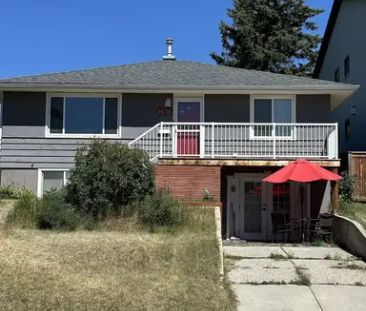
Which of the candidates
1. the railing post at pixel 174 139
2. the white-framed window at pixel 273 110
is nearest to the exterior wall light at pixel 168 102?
the railing post at pixel 174 139

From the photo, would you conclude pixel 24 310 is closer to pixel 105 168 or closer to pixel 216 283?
pixel 216 283

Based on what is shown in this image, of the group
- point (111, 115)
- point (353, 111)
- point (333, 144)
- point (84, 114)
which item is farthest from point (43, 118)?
point (353, 111)

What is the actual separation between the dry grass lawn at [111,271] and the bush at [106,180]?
1.17 meters

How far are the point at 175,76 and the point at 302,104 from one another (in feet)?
14.9

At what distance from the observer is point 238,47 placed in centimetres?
3938

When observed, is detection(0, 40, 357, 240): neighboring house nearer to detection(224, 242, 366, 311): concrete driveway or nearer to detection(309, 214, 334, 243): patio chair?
detection(309, 214, 334, 243): patio chair

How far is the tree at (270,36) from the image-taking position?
126 feet

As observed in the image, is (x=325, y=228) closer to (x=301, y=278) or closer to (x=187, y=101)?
(x=301, y=278)

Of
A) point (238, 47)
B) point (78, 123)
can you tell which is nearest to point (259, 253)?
point (78, 123)

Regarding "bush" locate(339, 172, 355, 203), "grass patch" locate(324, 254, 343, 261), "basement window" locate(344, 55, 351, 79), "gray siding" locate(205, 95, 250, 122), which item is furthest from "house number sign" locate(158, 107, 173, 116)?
"basement window" locate(344, 55, 351, 79)

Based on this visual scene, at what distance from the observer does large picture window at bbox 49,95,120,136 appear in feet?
60.6

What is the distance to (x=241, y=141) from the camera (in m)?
17.6

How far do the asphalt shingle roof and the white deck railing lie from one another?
1437 millimetres

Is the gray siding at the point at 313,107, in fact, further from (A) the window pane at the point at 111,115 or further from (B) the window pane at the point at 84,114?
(B) the window pane at the point at 84,114
